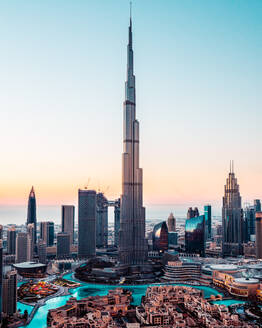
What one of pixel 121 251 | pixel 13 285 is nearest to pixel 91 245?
pixel 121 251

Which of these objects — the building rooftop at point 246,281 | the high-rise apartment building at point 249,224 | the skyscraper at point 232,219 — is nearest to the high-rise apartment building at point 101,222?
the skyscraper at point 232,219

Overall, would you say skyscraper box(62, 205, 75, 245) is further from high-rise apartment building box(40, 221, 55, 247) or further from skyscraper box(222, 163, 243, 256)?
skyscraper box(222, 163, 243, 256)

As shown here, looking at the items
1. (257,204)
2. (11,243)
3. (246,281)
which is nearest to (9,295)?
(246,281)

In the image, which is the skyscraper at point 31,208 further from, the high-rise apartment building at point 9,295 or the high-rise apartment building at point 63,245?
the high-rise apartment building at point 9,295

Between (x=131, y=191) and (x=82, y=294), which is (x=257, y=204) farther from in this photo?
(x=82, y=294)

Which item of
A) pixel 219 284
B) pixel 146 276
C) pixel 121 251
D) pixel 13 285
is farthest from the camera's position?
pixel 121 251

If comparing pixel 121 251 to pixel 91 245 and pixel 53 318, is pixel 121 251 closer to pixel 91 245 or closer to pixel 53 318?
pixel 91 245
